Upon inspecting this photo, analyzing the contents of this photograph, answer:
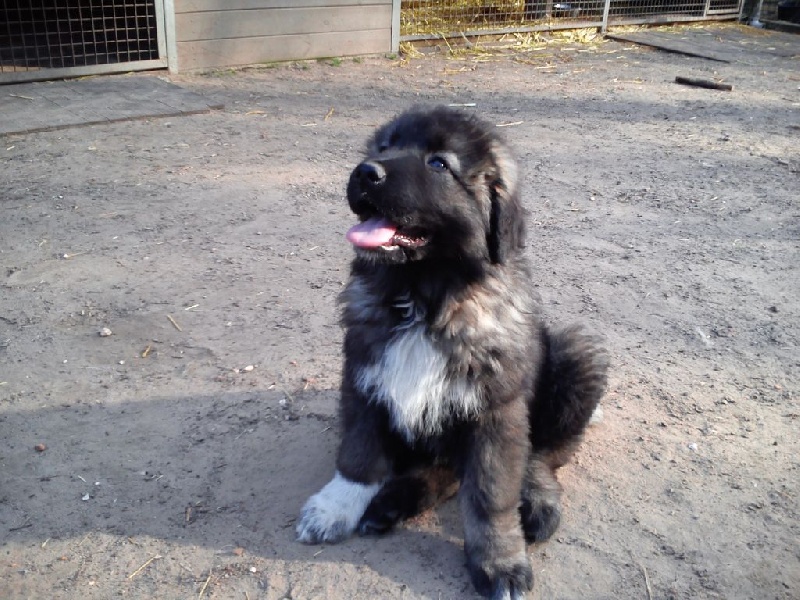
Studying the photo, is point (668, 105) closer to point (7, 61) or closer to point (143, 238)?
point (143, 238)

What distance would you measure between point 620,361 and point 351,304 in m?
1.86

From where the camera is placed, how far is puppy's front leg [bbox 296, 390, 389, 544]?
302cm

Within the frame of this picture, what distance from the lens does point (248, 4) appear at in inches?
375

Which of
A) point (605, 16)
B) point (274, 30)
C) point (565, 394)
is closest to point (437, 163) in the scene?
point (565, 394)

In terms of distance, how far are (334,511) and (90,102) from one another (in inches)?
245

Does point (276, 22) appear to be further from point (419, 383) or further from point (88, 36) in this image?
point (419, 383)

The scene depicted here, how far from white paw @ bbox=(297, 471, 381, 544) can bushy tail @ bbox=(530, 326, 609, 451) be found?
693mm

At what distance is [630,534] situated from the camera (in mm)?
3127

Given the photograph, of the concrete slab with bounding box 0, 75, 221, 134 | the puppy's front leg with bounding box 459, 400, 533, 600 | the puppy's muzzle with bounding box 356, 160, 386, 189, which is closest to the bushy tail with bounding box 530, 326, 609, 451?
the puppy's front leg with bounding box 459, 400, 533, 600

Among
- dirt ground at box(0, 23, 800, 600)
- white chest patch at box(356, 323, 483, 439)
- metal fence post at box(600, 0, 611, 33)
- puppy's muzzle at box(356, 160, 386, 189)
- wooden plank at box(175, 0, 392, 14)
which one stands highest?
puppy's muzzle at box(356, 160, 386, 189)

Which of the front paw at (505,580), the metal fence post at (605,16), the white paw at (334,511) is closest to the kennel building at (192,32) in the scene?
the metal fence post at (605,16)

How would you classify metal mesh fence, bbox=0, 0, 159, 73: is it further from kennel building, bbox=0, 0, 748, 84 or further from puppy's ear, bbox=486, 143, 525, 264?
puppy's ear, bbox=486, 143, 525, 264

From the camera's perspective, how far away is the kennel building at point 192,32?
885cm

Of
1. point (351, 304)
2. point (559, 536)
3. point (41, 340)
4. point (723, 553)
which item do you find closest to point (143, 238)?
point (41, 340)
